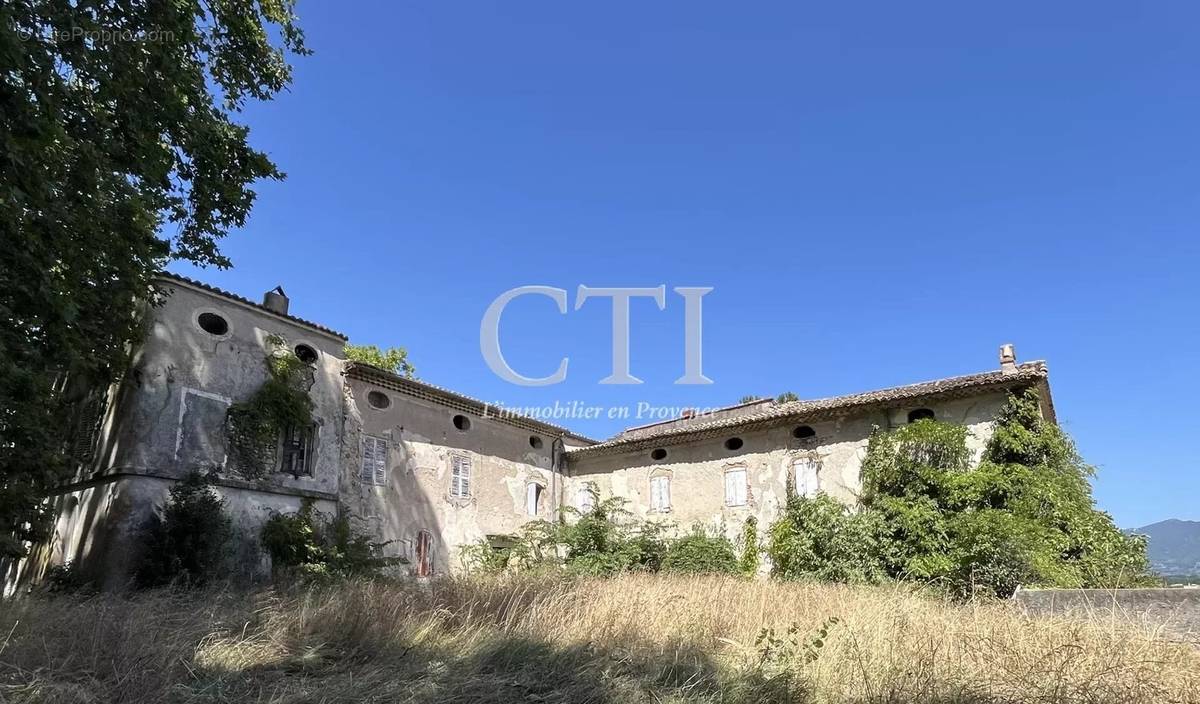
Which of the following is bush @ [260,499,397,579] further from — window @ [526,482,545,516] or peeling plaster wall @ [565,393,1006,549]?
peeling plaster wall @ [565,393,1006,549]

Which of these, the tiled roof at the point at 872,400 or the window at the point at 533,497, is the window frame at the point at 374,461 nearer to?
the window at the point at 533,497

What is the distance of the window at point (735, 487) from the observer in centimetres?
1750

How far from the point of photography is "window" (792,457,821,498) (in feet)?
53.8

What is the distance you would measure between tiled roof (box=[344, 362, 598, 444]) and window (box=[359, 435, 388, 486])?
1423 millimetres

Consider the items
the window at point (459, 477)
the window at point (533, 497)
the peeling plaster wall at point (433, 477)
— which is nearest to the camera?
the peeling plaster wall at point (433, 477)

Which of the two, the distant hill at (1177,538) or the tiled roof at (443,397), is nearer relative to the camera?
the tiled roof at (443,397)

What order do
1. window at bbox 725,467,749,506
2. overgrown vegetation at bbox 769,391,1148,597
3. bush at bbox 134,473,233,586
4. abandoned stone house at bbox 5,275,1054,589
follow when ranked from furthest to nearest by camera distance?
window at bbox 725,467,749,506, overgrown vegetation at bbox 769,391,1148,597, abandoned stone house at bbox 5,275,1054,589, bush at bbox 134,473,233,586

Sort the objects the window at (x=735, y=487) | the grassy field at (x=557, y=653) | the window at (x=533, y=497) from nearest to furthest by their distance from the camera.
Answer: the grassy field at (x=557, y=653) < the window at (x=735, y=487) < the window at (x=533, y=497)

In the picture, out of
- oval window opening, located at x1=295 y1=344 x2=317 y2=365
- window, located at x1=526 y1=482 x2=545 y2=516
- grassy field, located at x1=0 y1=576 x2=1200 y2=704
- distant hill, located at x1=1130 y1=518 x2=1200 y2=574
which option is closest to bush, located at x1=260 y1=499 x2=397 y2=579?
oval window opening, located at x1=295 y1=344 x2=317 y2=365

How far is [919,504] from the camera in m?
14.2

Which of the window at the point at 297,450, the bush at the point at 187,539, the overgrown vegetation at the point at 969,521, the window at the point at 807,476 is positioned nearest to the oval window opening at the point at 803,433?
the window at the point at 807,476

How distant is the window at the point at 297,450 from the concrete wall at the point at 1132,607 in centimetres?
1322

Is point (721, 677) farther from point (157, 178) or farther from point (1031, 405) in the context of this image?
point (1031, 405)

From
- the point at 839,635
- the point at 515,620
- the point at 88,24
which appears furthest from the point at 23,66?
the point at 839,635
